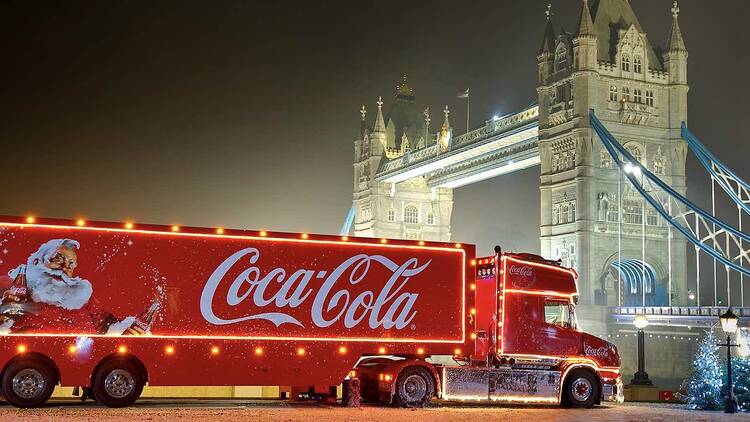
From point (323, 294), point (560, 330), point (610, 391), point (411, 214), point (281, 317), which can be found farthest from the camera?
point (411, 214)

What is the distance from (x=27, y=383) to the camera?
18.5 m

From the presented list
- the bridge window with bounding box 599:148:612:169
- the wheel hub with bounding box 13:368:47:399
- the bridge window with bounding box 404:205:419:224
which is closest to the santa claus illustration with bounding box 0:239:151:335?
the wheel hub with bounding box 13:368:47:399

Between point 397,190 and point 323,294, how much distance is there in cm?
8633

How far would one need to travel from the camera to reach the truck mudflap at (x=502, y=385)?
20922 millimetres

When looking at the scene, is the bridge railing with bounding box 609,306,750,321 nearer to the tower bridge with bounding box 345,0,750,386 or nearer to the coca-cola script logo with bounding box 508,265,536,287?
the tower bridge with bounding box 345,0,750,386

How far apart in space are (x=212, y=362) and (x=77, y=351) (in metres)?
2.57

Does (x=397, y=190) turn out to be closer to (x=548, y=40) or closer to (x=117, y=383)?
(x=548, y=40)

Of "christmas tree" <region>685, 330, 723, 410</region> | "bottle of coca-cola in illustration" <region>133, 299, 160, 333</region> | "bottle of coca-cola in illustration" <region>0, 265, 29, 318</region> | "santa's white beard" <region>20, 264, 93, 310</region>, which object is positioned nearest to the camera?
"bottle of coca-cola in illustration" <region>0, 265, 29, 318</region>

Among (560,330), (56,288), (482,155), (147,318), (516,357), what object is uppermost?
(482,155)

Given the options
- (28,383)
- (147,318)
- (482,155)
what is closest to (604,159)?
(482,155)

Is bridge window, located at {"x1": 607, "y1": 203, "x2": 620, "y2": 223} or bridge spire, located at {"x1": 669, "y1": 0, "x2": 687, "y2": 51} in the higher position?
bridge spire, located at {"x1": 669, "y1": 0, "x2": 687, "y2": 51}

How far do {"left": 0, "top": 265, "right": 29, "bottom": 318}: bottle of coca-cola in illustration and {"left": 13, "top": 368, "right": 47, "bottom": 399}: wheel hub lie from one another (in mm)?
1092

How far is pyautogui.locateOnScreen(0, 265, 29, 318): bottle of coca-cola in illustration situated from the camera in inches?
731

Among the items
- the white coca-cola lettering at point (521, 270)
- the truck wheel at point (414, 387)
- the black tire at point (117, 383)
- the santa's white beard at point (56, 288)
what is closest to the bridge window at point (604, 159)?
the white coca-cola lettering at point (521, 270)
